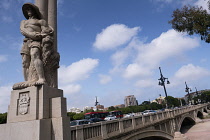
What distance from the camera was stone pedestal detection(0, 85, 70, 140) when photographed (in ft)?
11.1

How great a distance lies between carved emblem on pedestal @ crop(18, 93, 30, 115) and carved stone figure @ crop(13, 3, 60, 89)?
255mm

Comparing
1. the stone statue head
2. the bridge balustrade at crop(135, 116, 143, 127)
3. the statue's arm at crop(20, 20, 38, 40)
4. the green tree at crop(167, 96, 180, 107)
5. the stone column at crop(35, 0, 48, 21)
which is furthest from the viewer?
the green tree at crop(167, 96, 180, 107)

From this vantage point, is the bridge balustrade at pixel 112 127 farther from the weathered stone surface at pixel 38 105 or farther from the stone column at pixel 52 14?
the stone column at pixel 52 14

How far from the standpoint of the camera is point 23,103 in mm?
3762

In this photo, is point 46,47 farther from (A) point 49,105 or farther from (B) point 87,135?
(B) point 87,135

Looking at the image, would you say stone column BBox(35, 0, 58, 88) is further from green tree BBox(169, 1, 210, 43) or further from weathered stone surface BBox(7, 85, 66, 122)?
green tree BBox(169, 1, 210, 43)

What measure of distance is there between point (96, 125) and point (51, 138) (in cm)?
459

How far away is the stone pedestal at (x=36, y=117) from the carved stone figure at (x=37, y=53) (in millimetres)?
332

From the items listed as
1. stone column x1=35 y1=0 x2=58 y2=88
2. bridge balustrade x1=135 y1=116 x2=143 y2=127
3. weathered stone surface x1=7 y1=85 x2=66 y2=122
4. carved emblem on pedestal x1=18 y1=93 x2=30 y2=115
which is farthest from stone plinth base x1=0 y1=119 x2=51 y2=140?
bridge balustrade x1=135 y1=116 x2=143 y2=127

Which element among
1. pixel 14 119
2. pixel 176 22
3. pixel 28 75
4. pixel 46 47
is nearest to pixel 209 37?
pixel 176 22

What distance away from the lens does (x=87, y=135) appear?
7121mm

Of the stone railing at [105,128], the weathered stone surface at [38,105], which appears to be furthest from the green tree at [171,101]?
the weathered stone surface at [38,105]

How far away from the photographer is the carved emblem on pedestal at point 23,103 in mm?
3695

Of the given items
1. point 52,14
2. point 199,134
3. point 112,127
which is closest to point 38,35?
point 52,14
